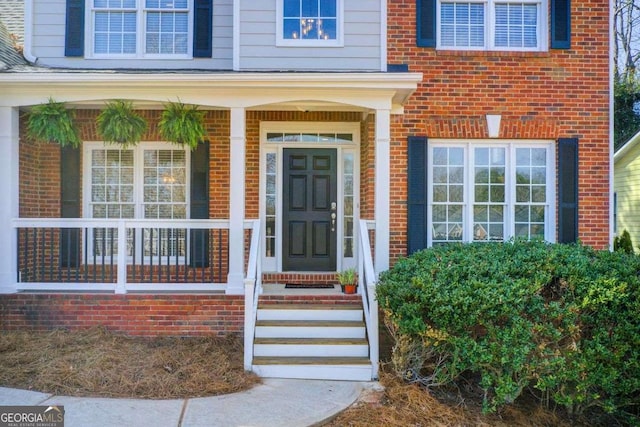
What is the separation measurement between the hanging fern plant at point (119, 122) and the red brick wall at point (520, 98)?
3630 mm

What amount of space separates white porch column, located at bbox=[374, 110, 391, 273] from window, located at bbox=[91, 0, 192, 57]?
3412 millimetres

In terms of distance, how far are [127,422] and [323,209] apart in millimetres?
4591

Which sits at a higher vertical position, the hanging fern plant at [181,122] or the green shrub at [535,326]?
the hanging fern plant at [181,122]

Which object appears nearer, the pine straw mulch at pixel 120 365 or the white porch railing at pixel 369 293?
the pine straw mulch at pixel 120 365

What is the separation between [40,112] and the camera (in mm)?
6684

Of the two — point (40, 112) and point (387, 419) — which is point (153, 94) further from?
point (387, 419)

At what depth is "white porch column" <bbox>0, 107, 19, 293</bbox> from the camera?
6.56 m

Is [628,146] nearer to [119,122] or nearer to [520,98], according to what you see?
[520,98]

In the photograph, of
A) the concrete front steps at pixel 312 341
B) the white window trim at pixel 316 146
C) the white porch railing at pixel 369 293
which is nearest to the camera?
the concrete front steps at pixel 312 341

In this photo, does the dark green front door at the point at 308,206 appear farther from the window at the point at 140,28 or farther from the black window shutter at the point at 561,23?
the black window shutter at the point at 561,23

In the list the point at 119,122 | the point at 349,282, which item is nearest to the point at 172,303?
the point at 349,282

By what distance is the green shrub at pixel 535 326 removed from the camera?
4.80m

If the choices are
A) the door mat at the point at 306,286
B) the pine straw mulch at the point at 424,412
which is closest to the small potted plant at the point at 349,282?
the door mat at the point at 306,286

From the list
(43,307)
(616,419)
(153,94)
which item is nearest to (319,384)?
(616,419)
